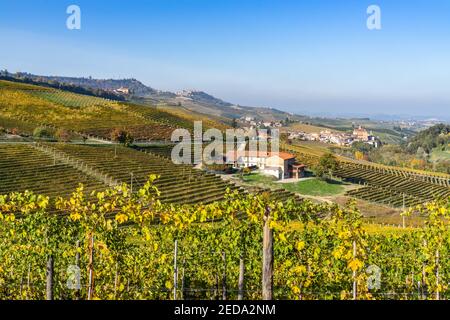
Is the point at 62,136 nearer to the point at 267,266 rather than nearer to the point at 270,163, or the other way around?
the point at 270,163

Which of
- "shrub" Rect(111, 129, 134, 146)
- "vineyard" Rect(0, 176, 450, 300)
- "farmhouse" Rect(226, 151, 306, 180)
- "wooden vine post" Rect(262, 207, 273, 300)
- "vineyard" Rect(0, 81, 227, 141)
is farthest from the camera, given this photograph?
"vineyard" Rect(0, 81, 227, 141)

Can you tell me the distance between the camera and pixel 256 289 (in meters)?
11.6

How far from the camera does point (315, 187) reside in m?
63.9

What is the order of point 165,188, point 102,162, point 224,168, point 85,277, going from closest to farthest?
1. point 85,277
2. point 165,188
3. point 102,162
4. point 224,168

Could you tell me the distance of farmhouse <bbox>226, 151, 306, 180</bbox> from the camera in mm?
69438

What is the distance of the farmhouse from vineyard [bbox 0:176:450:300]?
56.2m

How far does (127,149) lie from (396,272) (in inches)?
2241

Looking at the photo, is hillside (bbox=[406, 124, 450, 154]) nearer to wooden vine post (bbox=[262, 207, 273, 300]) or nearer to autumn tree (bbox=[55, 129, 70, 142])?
autumn tree (bbox=[55, 129, 70, 142])

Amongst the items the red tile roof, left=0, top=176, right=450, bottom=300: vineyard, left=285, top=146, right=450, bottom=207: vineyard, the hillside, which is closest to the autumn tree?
the red tile roof

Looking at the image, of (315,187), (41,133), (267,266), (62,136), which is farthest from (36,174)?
(267,266)

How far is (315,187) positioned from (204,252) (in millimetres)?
54174
